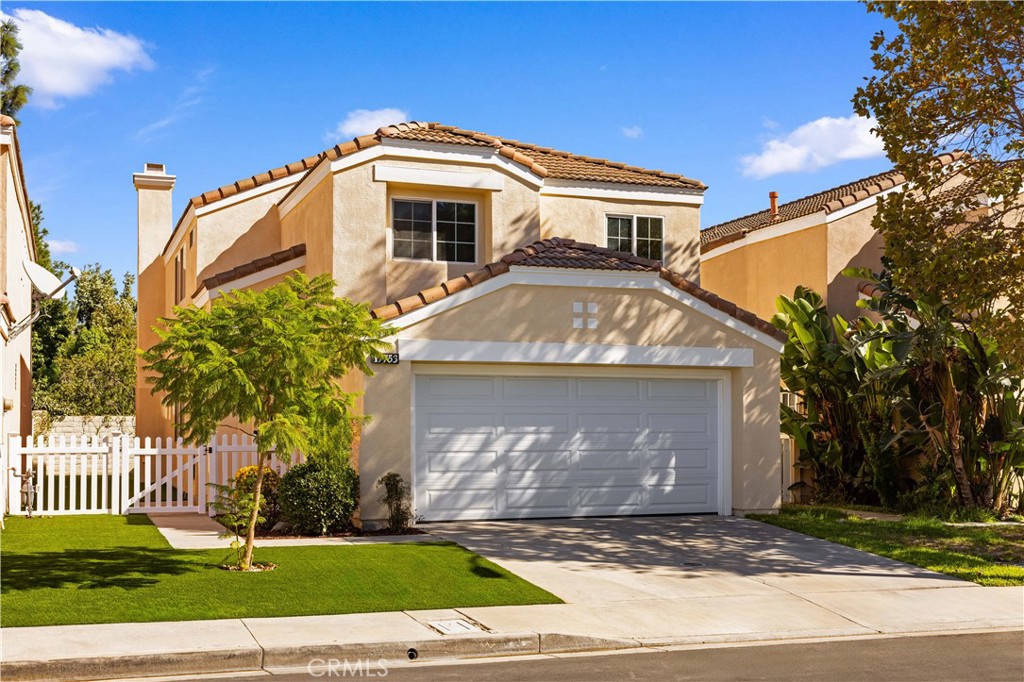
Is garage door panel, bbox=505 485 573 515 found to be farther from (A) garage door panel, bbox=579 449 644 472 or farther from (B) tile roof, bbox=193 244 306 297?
(B) tile roof, bbox=193 244 306 297

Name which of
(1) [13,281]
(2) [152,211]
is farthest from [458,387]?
(2) [152,211]

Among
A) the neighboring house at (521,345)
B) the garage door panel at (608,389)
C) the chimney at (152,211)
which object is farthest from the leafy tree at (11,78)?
the garage door panel at (608,389)

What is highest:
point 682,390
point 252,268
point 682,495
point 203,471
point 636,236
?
point 636,236

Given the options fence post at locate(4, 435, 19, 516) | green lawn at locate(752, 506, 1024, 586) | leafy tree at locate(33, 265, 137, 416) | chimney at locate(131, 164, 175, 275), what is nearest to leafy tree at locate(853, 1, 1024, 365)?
green lawn at locate(752, 506, 1024, 586)

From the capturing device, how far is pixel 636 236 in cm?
2134

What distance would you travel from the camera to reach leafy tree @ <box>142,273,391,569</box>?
11250 millimetres

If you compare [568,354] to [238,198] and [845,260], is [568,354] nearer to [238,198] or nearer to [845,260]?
[238,198]

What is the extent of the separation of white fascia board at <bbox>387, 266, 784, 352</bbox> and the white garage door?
1031 mm

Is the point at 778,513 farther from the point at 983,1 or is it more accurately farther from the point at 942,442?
the point at 983,1

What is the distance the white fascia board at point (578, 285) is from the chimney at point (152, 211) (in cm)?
1268

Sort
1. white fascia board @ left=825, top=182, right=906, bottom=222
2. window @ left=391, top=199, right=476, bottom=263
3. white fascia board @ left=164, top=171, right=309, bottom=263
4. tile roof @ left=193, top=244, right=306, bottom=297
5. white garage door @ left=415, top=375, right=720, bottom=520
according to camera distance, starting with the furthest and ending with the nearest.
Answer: white fascia board @ left=825, top=182, right=906, bottom=222
white fascia board @ left=164, top=171, right=309, bottom=263
tile roof @ left=193, top=244, right=306, bottom=297
window @ left=391, top=199, right=476, bottom=263
white garage door @ left=415, top=375, right=720, bottom=520

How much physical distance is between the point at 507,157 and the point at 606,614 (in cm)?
Answer: 1069

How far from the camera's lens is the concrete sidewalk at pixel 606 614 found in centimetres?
861

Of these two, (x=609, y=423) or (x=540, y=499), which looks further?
(x=609, y=423)
